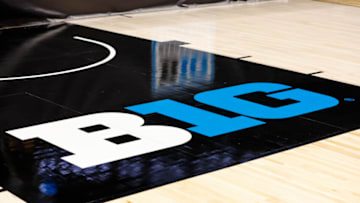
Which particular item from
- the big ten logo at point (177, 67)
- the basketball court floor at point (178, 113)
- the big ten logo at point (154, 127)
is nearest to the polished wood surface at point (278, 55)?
the basketball court floor at point (178, 113)

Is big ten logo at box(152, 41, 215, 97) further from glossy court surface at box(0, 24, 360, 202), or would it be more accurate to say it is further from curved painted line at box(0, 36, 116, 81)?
curved painted line at box(0, 36, 116, 81)

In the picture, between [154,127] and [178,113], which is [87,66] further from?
[154,127]

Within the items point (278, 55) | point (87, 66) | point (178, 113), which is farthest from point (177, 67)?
point (178, 113)

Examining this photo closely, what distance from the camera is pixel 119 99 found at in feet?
17.0

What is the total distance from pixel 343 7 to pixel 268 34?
2640 mm

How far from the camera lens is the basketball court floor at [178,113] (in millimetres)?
3676

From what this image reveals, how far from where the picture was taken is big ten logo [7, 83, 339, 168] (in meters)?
4.14

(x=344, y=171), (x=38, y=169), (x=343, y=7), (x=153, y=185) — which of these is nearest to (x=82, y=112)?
(x=38, y=169)

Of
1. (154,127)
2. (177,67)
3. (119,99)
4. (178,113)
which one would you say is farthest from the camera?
(177,67)

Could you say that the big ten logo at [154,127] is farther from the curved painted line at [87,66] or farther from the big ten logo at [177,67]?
the curved painted line at [87,66]

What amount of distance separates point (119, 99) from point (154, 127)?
2.35 ft

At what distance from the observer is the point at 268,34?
7.80m

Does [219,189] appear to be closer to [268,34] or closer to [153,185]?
[153,185]

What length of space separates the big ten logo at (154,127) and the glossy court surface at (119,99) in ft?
0.24
